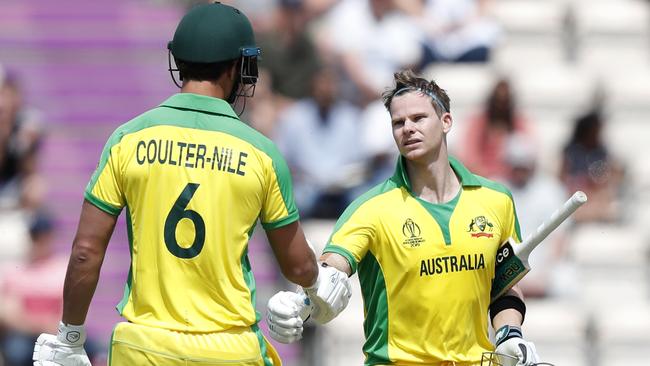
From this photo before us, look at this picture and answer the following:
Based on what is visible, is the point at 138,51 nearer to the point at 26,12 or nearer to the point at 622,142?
the point at 26,12

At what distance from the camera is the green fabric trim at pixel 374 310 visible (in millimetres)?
6027

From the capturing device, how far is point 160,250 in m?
Result: 5.10

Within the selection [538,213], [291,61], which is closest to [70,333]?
[538,213]

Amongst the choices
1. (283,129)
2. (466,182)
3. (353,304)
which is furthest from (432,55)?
(466,182)

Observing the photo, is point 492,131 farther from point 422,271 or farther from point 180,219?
point 180,219

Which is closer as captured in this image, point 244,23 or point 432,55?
point 244,23

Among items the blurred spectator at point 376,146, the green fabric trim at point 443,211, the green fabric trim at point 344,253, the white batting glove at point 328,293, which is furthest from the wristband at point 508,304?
the blurred spectator at point 376,146

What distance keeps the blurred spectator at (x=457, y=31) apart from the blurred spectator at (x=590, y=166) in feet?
4.63

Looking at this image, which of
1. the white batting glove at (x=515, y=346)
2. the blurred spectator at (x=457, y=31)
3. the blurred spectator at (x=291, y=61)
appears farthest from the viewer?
the blurred spectator at (x=457, y=31)

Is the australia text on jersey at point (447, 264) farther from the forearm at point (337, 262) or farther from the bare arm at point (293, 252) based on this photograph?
the bare arm at point (293, 252)

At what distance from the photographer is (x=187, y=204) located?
508 cm

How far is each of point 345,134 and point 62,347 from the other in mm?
6583

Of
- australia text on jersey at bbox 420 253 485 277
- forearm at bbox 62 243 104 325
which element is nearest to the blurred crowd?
australia text on jersey at bbox 420 253 485 277

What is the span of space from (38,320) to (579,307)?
4.04 metres
